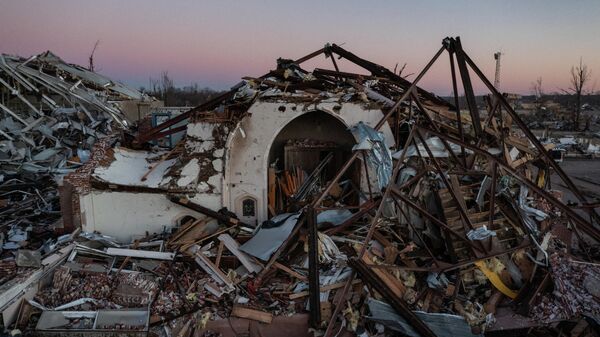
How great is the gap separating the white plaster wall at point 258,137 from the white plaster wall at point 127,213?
136 cm

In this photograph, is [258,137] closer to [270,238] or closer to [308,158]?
[308,158]

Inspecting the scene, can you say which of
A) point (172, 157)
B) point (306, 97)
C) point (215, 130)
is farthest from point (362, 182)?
point (172, 157)

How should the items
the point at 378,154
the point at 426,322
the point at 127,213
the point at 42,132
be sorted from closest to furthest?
the point at 426,322
the point at 378,154
the point at 127,213
the point at 42,132

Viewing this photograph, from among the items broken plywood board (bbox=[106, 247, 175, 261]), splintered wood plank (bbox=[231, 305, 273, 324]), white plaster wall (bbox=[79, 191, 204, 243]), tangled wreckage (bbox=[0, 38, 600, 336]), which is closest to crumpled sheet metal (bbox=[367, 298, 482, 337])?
tangled wreckage (bbox=[0, 38, 600, 336])

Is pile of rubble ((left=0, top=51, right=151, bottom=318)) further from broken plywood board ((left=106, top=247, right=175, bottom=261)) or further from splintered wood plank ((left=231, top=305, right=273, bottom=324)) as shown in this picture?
splintered wood plank ((left=231, top=305, right=273, bottom=324))

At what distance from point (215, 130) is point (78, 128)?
11.8m

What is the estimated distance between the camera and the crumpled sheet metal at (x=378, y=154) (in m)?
10.5

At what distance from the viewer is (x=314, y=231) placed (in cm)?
877

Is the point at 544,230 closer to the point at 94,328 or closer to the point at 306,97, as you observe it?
the point at 306,97

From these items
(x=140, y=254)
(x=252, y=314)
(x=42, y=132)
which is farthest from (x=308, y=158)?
(x=42, y=132)

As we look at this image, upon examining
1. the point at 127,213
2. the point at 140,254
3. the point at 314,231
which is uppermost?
the point at 314,231

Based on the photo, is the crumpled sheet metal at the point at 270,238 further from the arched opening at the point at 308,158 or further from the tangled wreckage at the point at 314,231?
the arched opening at the point at 308,158

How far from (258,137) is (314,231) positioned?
12.1 feet

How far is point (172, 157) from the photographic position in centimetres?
1218
